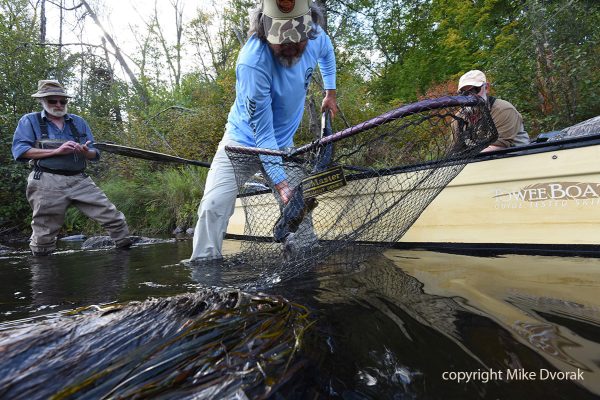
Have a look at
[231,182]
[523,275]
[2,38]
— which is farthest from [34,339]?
[2,38]

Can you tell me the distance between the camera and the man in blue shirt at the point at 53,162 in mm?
4145

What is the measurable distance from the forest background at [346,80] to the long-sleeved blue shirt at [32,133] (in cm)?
341

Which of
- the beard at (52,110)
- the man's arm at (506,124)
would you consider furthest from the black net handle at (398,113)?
the beard at (52,110)

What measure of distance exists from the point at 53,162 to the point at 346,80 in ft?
30.1

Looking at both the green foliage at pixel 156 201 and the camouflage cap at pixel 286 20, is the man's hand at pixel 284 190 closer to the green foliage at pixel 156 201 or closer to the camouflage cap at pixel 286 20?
the camouflage cap at pixel 286 20

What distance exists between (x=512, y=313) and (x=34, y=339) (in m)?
1.57

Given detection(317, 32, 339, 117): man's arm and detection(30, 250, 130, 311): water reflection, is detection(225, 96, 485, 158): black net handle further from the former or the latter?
detection(30, 250, 130, 311): water reflection

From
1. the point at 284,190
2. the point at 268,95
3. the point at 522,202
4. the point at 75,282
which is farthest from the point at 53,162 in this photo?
the point at 522,202

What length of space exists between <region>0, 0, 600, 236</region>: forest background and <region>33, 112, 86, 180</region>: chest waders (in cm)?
343

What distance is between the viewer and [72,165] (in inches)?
171

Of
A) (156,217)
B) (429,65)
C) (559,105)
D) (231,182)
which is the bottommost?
(156,217)

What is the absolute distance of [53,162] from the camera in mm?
4227

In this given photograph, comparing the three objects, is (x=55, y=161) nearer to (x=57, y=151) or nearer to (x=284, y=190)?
(x=57, y=151)

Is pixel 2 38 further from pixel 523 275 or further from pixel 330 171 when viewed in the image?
pixel 523 275
